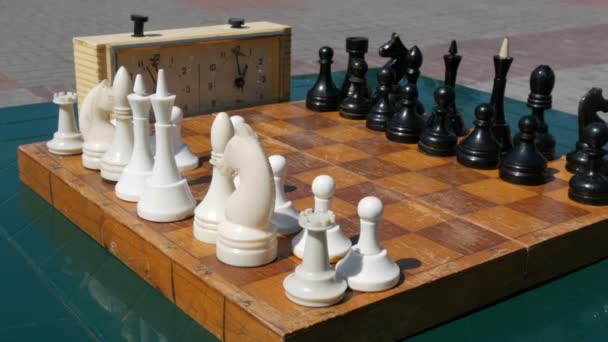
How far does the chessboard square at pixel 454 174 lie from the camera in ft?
10.9

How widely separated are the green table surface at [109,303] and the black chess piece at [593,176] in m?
0.26

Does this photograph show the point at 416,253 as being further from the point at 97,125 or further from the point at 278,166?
the point at 97,125

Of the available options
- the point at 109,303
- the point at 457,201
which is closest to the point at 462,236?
the point at 457,201

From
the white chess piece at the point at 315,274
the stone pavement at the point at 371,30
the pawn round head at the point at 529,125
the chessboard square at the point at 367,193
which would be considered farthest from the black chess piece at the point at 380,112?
the stone pavement at the point at 371,30

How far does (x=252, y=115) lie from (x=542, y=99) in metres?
1.55

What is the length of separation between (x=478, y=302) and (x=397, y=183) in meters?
0.78

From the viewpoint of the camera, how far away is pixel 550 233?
2805 millimetres

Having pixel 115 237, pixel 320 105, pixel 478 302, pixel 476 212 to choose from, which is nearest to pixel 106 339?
pixel 115 237

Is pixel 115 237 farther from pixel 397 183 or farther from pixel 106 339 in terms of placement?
pixel 397 183

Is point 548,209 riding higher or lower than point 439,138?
lower

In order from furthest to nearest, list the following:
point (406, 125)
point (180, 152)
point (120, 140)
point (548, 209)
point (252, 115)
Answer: point (252, 115) → point (406, 125) → point (180, 152) → point (120, 140) → point (548, 209)

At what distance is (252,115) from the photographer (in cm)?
431

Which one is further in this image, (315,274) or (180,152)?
(180,152)

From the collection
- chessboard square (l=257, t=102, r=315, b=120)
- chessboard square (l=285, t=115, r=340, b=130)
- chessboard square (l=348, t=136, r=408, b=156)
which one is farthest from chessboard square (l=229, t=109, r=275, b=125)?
chessboard square (l=348, t=136, r=408, b=156)
